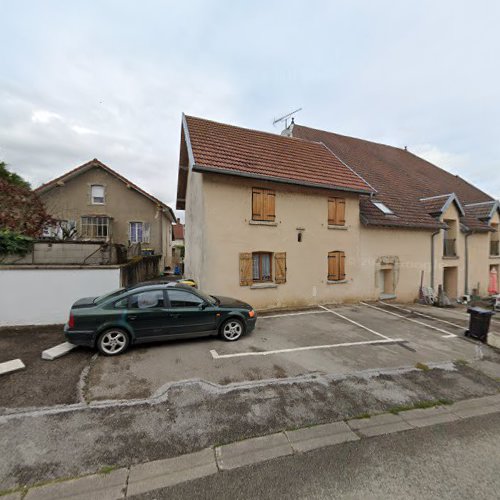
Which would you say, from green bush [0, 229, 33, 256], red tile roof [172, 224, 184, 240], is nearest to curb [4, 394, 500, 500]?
green bush [0, 229, 33, 256]

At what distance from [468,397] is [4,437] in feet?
22.8

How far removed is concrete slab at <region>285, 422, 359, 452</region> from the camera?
9.91 ft

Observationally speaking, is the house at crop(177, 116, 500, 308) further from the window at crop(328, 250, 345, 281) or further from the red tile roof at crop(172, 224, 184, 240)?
the red tile roof at crop(172, 224, 184, 240)

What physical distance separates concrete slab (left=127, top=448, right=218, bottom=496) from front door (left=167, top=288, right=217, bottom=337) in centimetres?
311

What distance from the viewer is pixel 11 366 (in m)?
4.68

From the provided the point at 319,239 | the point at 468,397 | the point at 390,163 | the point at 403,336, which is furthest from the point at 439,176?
the point at 468,397

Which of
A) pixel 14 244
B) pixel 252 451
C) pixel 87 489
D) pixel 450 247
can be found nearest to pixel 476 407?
pixel 252 451

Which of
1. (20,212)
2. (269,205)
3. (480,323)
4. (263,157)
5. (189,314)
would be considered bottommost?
(480,323)

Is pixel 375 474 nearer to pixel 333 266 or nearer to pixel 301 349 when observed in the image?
pixel 301 349

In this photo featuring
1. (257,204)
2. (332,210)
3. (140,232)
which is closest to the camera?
(257,204)

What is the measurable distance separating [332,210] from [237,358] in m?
7.90

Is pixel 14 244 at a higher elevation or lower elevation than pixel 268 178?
lower

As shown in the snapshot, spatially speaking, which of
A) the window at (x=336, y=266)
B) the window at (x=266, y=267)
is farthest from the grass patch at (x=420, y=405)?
the window at (x=336, y=266)

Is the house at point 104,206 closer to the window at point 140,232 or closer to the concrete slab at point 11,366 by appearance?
the window at point 140,232
